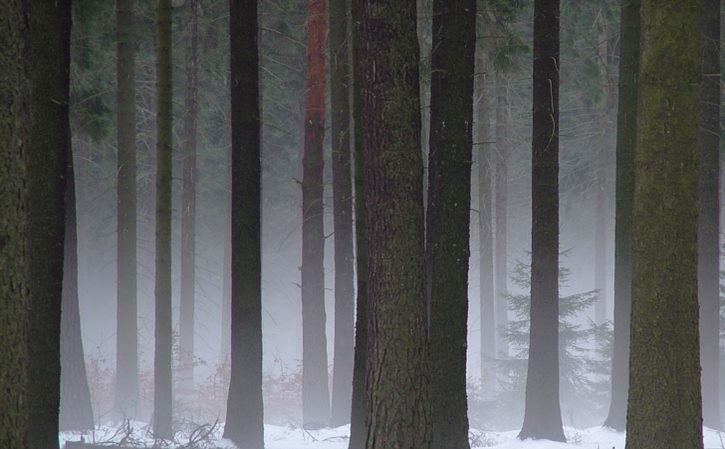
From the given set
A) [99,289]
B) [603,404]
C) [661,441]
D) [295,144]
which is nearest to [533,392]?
[661,441]

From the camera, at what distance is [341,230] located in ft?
55.7

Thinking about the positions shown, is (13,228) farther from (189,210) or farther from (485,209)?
(485,209)

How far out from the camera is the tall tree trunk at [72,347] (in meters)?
13.3

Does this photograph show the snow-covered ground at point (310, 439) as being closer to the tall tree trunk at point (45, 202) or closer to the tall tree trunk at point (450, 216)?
the tall tree trunk at point (450, 216)

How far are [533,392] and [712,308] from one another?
450 centimetres

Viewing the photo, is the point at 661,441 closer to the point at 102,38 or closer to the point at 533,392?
the point at 533,392

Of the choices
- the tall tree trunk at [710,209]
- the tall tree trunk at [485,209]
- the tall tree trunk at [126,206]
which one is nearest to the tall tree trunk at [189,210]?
the tall tree trunk at [126,206]

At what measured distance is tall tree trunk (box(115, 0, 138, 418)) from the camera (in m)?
16.8

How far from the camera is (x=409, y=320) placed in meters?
7.67

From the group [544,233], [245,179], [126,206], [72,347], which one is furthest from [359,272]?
[126,206]

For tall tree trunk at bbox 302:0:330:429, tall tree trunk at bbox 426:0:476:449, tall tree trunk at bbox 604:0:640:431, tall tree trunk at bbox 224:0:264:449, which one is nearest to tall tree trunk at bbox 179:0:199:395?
tall tree trunk at bbox 302:0:330:429

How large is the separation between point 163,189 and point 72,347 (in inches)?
114

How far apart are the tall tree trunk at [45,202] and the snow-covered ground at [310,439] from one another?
383 centimetres

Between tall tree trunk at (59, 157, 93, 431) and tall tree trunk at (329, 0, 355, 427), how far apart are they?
5.03 meters
